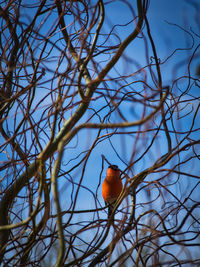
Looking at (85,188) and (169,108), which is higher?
(169,108)

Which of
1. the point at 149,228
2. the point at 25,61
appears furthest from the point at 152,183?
the point at 25,61

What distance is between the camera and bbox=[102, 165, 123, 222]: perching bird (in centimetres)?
91

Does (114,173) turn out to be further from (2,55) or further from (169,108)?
(2,55)

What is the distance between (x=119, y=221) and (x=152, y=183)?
0.11 meters

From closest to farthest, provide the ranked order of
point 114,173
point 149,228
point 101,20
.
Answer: point 101,20, point 149,228, point 114,173

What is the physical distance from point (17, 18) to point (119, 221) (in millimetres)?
523

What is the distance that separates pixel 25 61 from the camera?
72 centimetres

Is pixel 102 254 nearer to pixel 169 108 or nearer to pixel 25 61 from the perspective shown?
pixel 169 108

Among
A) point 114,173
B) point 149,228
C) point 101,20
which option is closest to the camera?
point 101,20

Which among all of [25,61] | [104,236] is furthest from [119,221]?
[25,61]

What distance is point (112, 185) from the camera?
36.1 inches

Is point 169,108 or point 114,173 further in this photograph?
point 114,173

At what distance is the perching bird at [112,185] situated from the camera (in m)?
0.91

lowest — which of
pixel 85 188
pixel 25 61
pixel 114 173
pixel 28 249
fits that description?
pixel 28 249
